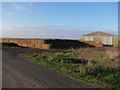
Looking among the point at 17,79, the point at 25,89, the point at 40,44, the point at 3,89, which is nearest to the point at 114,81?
the point at 25,89

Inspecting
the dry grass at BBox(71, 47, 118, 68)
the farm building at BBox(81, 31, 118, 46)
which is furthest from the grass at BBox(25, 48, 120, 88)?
the farm building at BBox(81, 31, 118, 46)

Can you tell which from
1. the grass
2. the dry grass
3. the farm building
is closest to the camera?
the grass

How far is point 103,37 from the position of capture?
116ft

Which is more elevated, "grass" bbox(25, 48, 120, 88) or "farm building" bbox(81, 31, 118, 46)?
"farm building" bbox(81, 31, 118, 46)

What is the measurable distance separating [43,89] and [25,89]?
29.0 inches

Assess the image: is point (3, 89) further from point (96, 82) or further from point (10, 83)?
point (96, 82)

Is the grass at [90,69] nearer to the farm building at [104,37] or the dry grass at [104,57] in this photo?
the dry grass at [104,57]

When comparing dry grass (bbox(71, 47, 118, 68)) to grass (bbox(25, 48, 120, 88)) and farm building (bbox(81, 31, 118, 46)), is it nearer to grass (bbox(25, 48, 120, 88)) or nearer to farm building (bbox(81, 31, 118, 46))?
grass (bbox(25, 48, 120, 88))

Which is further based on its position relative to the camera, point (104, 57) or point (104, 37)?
point (104, 37)

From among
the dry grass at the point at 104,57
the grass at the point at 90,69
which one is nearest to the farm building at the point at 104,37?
the dry grass at the point at 104,57

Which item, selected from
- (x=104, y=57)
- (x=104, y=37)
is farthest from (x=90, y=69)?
(x=104, y=37)

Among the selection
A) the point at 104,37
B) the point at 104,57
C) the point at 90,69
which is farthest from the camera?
the point at 104,37

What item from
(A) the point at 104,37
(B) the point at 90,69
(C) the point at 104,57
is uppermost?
(A) the point at 104,37

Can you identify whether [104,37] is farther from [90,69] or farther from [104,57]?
[90,69]
